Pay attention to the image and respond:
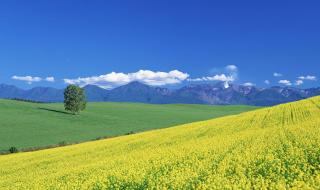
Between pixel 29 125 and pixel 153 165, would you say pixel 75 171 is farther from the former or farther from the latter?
pixel 29 125

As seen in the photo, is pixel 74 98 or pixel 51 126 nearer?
pixel 51 126

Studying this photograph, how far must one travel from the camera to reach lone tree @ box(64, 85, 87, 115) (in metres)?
117

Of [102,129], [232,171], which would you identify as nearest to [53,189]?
[232,171]

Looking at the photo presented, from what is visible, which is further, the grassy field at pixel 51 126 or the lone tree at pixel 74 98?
the lone tree at pixel 74 98

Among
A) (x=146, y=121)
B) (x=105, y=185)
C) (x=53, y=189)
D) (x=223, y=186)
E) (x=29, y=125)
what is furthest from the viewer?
(x=146, y=121)

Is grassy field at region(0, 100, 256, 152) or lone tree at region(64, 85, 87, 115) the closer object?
grassy field at region(0, 100, 256, 152)

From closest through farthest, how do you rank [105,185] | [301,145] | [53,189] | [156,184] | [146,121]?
[156,184] → [105,185] → [53,189] → [301,145] → [146,121]

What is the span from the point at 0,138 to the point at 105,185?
226 ft

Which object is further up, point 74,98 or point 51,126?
point 74,98

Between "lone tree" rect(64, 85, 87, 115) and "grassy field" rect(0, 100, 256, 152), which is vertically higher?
"lone tree" rect(64, 85, 87, 115)

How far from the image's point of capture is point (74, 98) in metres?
119

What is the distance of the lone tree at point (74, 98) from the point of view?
117 m

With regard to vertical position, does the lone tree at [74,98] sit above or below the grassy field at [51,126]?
above

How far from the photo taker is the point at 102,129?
313 feet
